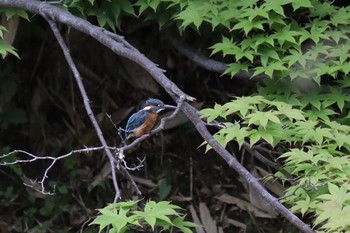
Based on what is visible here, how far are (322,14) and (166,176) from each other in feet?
8.10

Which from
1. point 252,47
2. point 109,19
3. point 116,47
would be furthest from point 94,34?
point 252,47

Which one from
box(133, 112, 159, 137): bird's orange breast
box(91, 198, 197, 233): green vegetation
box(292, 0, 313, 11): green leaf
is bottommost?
box(91, 198, 197, 233): green vegetation

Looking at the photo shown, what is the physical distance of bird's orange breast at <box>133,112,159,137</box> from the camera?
453cm

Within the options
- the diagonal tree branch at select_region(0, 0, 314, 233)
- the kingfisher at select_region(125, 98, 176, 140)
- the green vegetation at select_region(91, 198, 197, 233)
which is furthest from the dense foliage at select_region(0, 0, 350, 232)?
the green vegetation at select_region(91, 198, 197, 233)

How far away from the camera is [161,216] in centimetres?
346

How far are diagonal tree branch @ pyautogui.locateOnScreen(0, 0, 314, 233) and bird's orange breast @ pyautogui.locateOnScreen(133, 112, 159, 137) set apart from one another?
1.05ft

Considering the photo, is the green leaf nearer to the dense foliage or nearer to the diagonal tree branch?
the dense foliage

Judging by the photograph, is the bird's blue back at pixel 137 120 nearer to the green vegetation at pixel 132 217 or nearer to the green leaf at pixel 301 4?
the green vegetation at pixel 132 217

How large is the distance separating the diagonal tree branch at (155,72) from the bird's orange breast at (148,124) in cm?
32

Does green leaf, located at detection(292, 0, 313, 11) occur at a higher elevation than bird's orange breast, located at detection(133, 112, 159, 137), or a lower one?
higher

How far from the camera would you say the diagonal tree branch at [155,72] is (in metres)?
3.58

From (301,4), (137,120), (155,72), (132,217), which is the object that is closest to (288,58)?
(301,4)

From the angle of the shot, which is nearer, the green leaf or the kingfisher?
the kingfisher

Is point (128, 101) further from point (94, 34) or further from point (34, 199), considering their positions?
point (94, 34)
